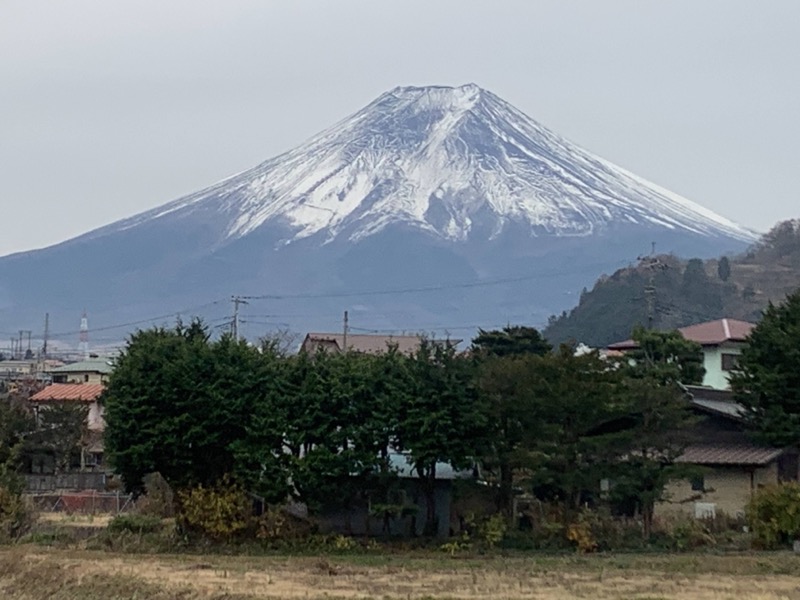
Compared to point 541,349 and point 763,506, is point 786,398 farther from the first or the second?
point 541,349

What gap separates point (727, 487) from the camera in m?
39.5

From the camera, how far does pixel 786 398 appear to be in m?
38.9

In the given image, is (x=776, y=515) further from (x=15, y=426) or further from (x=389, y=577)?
(x=15, y=426)

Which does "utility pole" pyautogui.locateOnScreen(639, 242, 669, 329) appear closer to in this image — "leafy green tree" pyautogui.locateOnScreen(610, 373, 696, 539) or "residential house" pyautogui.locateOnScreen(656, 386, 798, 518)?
"residential house" pyautogui.locateOnScreen(656, 386, 798, 518)

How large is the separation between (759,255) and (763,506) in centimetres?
9652

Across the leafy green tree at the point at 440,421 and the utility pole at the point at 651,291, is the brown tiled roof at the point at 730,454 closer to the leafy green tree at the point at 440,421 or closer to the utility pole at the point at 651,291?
the leafy green tree at the point at 440,421

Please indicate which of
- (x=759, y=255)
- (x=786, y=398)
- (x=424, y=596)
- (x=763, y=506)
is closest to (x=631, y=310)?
(x=759, y=255)

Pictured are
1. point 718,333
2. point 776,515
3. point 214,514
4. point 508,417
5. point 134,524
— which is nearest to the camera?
point 776,515

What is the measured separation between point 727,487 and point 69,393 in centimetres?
3301

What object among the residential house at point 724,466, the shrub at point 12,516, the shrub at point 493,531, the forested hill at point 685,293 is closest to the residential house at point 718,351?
the residential house at point 724,466

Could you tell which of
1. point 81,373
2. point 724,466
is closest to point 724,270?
point 81,373

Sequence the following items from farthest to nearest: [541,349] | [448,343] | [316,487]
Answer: [541,349] < [448,343] < [316,487]

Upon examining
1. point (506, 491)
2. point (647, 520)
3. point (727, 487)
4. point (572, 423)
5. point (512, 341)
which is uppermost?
point (512, 341)

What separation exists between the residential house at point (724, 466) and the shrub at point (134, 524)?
45.3 ft
